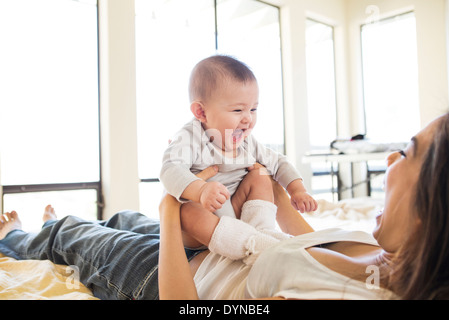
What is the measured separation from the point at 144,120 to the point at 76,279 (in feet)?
6.44

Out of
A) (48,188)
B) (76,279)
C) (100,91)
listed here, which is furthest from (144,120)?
(76,279)

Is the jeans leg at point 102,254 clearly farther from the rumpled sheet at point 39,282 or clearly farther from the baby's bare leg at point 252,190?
the baby's bare leg at point 252,190

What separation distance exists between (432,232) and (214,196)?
1.11 feet

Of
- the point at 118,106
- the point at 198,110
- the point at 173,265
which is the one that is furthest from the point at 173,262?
the point at 118,106

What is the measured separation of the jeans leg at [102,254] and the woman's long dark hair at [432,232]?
0.50 metres

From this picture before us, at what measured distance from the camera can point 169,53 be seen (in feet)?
9.68

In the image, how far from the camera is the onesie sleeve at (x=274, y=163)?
989mm

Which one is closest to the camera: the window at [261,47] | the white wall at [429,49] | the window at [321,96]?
the window at [261,47]

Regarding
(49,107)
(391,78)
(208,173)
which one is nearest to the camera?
(208,173)

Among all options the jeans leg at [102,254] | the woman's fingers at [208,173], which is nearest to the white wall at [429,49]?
the woman's fingers at [208,173]

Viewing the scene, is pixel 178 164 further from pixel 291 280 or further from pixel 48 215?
pixel 48 215

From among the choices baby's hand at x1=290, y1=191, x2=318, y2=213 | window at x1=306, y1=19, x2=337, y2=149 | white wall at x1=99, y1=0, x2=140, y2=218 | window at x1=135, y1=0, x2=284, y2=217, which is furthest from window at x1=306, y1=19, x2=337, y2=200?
baby's hand at x1=290, y1=191, x2=318, y2=213

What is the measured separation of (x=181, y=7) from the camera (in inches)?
123

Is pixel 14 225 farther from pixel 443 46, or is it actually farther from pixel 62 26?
pixel 443 46
